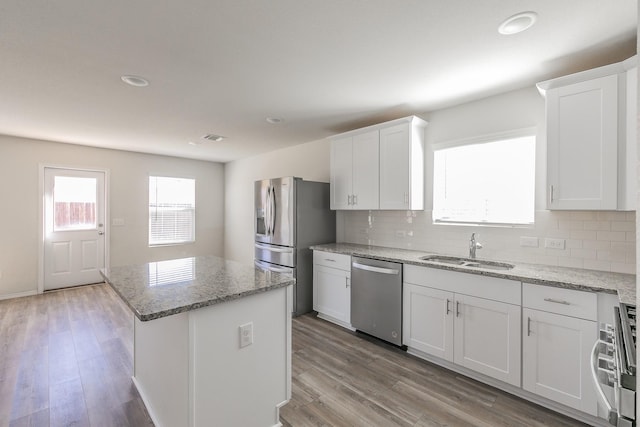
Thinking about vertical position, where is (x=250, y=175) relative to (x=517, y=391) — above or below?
above

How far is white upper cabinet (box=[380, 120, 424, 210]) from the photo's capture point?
3.10 m

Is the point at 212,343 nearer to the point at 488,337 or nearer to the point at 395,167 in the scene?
the point at 488,337

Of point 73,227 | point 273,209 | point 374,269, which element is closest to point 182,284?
point 374,269

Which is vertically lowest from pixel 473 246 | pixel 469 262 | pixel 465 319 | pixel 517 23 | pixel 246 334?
pixel 465 319

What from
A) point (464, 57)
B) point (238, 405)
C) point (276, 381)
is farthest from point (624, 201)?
point (238, 405)

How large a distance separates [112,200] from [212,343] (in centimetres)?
494

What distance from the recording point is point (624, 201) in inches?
75.5

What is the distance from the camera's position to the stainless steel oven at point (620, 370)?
920 millimetres

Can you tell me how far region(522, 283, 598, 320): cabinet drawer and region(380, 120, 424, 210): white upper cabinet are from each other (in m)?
1.34

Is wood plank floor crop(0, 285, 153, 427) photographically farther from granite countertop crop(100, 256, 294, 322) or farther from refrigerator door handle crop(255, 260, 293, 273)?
refrigerator door handle crop(255, 260, 293, 273)

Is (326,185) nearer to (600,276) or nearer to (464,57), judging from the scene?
(464,57)

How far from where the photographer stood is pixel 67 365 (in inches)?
100

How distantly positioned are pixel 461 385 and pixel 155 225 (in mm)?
5677

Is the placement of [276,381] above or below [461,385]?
above
